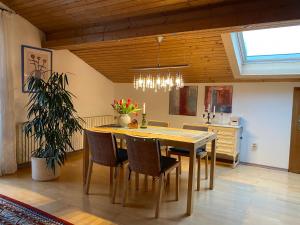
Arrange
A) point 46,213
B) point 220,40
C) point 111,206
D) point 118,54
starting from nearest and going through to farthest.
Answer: point 46,213, point 111,206, point 220,40, point 118,54

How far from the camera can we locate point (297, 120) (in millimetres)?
4195

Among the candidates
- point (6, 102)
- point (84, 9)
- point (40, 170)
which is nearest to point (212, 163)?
point (40, 170)

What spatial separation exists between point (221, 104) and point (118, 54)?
230cm

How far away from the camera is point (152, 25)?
309 cm

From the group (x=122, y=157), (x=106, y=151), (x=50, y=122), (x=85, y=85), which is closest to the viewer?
(x=106, y=151)

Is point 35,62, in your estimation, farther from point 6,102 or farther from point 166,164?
point 166,164

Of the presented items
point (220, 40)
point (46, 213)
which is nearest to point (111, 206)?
point (46, 213)

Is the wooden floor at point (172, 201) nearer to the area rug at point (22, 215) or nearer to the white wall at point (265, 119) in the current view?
the area rug at point (22, 215)

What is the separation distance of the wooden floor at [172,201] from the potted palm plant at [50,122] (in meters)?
0.25

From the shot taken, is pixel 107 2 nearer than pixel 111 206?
No

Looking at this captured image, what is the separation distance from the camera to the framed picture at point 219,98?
480 centimetres

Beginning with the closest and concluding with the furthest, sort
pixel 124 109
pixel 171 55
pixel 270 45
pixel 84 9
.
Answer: pixel 84 9 → pixel 124 109 → pixel 270 45 → pixel 171 55

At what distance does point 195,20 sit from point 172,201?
2222mm

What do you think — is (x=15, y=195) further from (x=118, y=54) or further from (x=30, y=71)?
(x=118, y=54)
